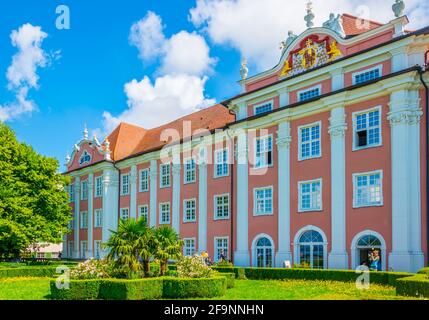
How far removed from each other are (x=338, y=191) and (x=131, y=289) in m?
12.8

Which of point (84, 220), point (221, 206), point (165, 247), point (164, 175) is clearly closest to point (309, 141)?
point (221, 206)

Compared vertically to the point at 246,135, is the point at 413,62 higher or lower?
higher

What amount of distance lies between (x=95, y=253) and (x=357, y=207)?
27.7 m

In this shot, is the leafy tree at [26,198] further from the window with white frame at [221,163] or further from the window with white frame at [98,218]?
the window with white frame at [221,163]

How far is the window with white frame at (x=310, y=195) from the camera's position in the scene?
28391mm

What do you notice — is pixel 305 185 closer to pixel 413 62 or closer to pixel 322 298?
pixel 413 62

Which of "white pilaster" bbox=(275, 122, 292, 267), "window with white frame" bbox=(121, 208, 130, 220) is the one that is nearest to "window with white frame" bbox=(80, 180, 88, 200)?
"window with white frame" bbox=(121, 208, 130, 220)

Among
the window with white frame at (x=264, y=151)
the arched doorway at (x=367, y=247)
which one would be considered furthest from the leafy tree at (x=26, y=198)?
the arched doorway at (x=367, y=247)

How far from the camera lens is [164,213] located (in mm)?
40594

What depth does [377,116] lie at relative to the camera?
85.6 feet

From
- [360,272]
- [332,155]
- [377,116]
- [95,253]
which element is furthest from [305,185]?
[95,253]

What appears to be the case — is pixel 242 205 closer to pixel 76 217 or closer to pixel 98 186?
pixel 98 186

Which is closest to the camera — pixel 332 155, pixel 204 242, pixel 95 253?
pixel 332 155

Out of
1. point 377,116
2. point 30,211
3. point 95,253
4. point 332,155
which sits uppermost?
point 377,116
